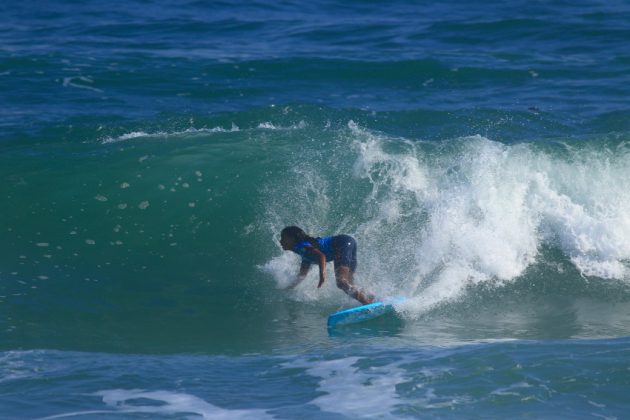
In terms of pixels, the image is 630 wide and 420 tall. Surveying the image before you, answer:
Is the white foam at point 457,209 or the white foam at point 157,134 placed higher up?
the white foam at point 157,134

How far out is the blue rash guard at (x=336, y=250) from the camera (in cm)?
940

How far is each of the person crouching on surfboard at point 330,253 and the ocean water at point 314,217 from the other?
0.30 meters

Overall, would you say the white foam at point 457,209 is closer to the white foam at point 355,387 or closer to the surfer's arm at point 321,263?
the surfer's arm at point 321,263

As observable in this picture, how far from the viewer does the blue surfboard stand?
28.2 ft

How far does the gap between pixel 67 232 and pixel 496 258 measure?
565 cm

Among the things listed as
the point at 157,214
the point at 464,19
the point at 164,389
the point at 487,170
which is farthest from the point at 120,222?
the point at 464,19

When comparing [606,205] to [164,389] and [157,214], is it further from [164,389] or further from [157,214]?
[164,389]

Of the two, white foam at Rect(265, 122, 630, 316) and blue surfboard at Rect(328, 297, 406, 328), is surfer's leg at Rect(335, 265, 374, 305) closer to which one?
blue surfboard at Rect(328, 297, 406, 328)

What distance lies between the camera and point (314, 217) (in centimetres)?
1190

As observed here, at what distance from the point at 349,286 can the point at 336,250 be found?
1.54 ft

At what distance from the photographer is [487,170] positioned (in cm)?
1144

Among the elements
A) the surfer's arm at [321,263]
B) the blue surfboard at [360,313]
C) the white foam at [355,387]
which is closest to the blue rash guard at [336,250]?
the surfer's arm at [321,263]

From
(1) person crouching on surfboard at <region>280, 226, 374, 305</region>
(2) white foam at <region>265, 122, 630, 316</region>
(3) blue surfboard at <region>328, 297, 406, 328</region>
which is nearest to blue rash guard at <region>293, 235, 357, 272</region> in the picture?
(1) person crouching on surfboard at <region>280, 226, 374, 305</region>

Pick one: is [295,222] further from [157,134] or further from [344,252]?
[157,134]
